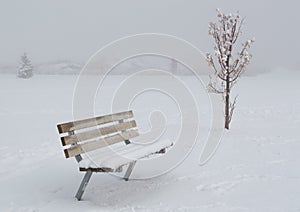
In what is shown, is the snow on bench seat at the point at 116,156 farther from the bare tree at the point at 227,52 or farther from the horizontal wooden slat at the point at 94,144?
the bare tree at the point at 227,52

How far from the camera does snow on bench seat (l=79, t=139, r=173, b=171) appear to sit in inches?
135

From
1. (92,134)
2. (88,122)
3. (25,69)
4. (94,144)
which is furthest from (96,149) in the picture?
(25,69)

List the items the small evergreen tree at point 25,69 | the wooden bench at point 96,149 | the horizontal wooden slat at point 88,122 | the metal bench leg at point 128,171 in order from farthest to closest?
the small evergreen tree at point 25,69 → the metal bench leg at point 128,171 → the horizontal wooden slat at point 88,122 → the wooden bench at point 96,149

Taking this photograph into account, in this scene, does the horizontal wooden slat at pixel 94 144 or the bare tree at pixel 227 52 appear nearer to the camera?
the horizontal wooden slat at pixel 94 144

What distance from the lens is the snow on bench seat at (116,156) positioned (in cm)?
343

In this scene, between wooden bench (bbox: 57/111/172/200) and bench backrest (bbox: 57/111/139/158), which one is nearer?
wooden bench (bbox: 57/111/172/200)

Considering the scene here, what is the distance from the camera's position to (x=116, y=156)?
371cm

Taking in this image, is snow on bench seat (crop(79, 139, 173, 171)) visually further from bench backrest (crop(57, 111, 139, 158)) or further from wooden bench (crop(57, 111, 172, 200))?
bench backrest (crop(57, 111, 139, 158))

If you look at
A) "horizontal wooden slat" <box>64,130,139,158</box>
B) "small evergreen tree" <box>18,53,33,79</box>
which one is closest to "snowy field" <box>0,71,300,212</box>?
"horizontal wooden slat" <box>64,130,139,158</box>

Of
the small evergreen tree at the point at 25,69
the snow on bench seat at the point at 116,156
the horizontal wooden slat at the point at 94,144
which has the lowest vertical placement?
the snow on bench seat at the point at 116,156

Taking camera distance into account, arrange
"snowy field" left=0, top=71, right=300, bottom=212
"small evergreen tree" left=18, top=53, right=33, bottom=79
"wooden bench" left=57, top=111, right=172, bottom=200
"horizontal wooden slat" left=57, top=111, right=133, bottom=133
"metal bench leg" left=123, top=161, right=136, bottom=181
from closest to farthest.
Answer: "snowy field" left=0, top=71, right=300, bottom=212 → "wooden bench" left=57, top=111, right=172, bottom=200 → "horizontal wooden slat" left=57, top=111, right=133, bottom=133 → "metal bench leg" left=123, top=161, right=136, bottom=181 → "small evergreen tree" left=18, top=53, right=33, bottom=79

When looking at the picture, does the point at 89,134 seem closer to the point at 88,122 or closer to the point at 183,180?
the point at 88,122

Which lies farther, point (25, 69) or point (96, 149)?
point (25, 69)

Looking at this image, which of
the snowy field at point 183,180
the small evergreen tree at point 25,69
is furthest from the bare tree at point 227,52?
the small evergreen tree at point 25,69
